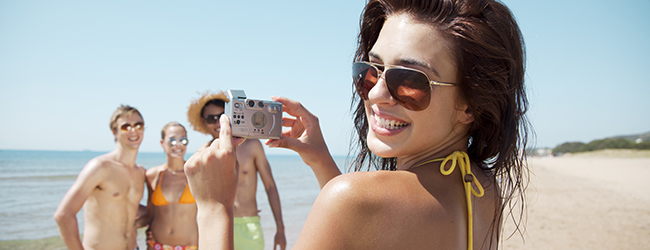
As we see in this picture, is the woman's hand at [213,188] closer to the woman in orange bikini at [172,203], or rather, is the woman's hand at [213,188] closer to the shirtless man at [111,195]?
the shirtless man at [111,195]

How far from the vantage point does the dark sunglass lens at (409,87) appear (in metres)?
1.13

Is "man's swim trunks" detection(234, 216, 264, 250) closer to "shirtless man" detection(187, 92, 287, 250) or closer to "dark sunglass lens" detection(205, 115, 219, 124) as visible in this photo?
"shirtless man" detection(187, 92, 287, 250)

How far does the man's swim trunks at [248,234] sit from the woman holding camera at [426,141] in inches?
144

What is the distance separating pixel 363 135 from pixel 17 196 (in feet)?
55.0

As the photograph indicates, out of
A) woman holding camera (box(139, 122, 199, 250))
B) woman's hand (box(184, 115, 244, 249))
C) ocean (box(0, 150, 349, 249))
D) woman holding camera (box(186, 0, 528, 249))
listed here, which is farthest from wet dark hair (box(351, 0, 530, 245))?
woman holding camera (box(139, 122, 199, 250))

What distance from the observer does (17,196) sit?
14.2 m

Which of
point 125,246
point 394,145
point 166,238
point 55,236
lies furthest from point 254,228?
point 55,236

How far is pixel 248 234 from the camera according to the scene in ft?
15.8

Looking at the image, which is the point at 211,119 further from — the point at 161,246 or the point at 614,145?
the point at 614,145

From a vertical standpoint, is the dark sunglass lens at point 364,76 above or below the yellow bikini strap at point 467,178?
above

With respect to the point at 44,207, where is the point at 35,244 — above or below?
above

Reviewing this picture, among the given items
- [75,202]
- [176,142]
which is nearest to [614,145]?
[176,142]

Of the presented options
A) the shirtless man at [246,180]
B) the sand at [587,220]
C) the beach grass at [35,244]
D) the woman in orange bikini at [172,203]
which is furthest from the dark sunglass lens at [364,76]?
the beach grass at [35,244]

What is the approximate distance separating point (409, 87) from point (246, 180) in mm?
4304
